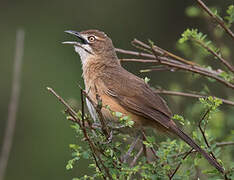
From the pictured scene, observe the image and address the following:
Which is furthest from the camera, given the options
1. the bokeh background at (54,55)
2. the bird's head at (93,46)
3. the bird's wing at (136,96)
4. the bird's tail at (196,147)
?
the bokeh background at (54,55)

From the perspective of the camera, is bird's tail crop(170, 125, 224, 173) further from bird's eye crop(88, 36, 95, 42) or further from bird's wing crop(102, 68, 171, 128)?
bird's eye crop(88, 36, 95, 42)

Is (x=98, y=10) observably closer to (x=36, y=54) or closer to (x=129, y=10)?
(x=129, y=10)

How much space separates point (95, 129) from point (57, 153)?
7.08 metres

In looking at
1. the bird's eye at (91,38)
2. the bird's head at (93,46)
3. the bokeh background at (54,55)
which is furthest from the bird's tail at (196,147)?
the bokeh background at (54,55)

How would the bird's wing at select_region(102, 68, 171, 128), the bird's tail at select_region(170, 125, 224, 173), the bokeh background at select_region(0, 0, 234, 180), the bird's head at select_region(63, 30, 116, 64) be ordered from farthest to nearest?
the bokeh background at select_region(0, 0, 234, 180) → the bird's head at select_region(63, 30, 116, 64) → the bird's wing at select_region(102, 68, 171, 128) → the bird's tail at select_region(170, 125, 224, 173)

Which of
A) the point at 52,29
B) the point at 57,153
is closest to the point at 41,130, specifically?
the point at 57,153

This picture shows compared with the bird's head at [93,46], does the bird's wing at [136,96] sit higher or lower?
lower

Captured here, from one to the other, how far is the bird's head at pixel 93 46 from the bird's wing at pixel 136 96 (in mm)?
465

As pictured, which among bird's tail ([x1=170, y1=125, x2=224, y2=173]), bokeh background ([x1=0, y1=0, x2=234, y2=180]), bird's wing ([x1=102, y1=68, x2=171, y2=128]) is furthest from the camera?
bokeh background ([x1=0, y1=0, x2=234, y2=180])

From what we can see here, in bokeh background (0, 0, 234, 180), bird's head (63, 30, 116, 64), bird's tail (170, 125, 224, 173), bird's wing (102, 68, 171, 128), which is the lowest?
bird's tail (170, 125, 224, 173)

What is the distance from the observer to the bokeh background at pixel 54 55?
11.5 metres

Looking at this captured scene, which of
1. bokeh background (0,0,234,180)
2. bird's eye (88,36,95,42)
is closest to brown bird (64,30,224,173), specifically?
bird's eye (88,36,95,42)

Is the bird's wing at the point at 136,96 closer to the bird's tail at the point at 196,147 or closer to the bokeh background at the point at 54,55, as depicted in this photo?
the bird's tail at the point at 196,147

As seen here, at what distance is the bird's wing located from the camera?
5184 mm
